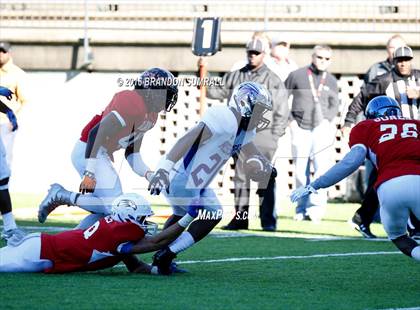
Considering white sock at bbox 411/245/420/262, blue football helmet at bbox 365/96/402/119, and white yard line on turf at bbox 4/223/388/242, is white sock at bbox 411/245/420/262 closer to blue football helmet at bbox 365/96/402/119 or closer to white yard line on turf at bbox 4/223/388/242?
blue football helmet at bbox 365/96/402/119

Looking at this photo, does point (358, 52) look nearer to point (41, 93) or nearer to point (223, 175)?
point (223, 175)

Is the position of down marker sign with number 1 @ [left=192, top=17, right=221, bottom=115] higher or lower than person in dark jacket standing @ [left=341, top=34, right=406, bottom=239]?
higher

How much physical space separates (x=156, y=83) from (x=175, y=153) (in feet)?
2.79

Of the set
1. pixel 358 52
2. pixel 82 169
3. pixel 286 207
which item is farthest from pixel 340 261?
pixel 358 52

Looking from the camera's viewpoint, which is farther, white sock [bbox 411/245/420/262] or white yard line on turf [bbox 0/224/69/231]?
white yard line on turf [bbox 0/224/69/231]

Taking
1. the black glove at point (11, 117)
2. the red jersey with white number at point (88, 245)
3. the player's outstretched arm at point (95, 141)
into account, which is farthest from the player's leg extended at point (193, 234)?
the black glove at point (11, 117)

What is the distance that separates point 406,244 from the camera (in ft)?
25.8

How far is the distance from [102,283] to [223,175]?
9374 millimetres

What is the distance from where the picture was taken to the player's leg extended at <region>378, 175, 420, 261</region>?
24.9 feet

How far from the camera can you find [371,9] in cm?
1839

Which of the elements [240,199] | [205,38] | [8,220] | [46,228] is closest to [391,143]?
[8,220]

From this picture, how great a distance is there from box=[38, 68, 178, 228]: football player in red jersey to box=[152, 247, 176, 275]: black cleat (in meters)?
0.73

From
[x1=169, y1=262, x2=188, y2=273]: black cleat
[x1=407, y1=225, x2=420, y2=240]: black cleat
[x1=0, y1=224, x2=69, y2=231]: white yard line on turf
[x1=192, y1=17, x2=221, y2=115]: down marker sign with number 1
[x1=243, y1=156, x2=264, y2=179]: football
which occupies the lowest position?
[x1=0, y1=224, x2=69, y2=231]: white yard line on turf

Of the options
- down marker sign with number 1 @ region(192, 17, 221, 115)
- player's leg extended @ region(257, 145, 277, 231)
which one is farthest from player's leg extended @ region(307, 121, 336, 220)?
down marker sign with number 1 @ region(192, 17, 221, 115)
